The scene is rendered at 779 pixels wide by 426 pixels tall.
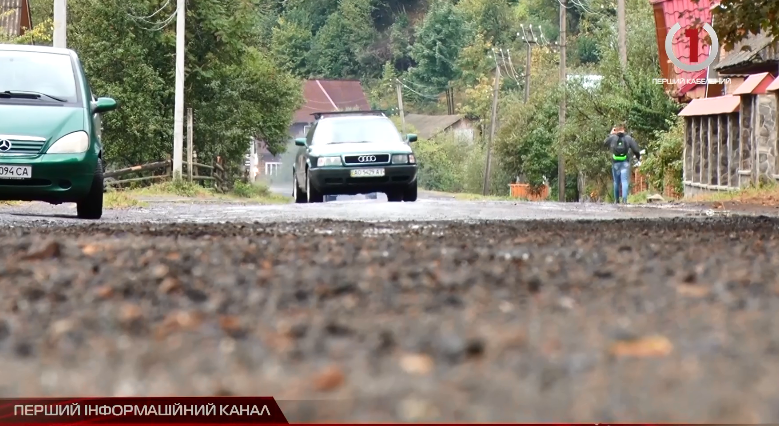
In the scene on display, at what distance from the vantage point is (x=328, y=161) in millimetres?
22500

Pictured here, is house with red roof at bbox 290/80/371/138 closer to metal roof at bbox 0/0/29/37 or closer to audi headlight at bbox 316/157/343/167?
metal roof at bbox 0/0/29/37

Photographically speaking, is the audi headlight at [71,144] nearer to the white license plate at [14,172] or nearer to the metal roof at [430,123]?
the white license plate at [14,172]

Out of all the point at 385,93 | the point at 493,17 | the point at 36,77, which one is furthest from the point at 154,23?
the point at 493,17

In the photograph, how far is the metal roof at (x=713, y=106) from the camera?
118 feet

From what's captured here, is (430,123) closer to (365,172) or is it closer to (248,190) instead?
(248,190)

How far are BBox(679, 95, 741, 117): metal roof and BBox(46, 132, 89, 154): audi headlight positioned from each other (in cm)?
2378

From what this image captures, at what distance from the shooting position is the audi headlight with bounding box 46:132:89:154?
1441 cm

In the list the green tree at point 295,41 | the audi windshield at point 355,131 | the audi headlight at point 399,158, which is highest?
the green tree at point 295,41

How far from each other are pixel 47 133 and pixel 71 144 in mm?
255

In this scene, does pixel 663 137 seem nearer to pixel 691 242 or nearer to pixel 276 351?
pixel 691 242

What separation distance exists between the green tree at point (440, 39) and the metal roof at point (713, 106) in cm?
7689

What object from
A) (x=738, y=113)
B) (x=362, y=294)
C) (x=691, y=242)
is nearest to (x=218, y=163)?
(x=738, y=113)

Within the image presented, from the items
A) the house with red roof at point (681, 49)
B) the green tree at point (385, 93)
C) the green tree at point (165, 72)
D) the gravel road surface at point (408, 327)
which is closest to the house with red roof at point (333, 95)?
the green tree at point (385, 93)

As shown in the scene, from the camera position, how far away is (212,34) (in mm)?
45500
